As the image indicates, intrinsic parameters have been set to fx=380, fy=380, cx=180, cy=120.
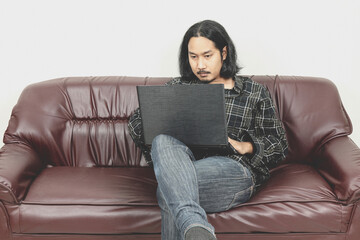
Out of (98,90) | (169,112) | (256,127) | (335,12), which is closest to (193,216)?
(169,112)

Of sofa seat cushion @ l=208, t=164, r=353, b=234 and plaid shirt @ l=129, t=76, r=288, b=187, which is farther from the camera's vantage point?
plaid shirt @ l=129, t=76, r=288, b=187

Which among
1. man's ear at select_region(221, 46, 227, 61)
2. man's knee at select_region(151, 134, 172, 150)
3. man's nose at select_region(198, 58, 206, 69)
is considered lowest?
man's knee at select_region(151, 134, 172, 150)

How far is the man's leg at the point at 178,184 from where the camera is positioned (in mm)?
1153

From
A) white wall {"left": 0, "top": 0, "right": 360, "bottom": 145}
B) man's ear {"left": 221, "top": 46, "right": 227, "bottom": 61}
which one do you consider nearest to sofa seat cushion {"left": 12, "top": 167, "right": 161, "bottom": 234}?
man's ear {"left": 221, "top": 46, "right": 227, "bottom": 61}

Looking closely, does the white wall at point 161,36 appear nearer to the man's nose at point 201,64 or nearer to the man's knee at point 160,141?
the man's nose at point 201,64

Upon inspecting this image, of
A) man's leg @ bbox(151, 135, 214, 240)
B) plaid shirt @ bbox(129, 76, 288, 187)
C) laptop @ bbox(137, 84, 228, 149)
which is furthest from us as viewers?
plaid shirt @ bbox(129, 76, 288, 187)

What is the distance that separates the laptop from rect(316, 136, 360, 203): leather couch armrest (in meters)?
0.52

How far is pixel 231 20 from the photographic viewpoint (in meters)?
2.08

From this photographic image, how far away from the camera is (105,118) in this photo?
1958 millimetres

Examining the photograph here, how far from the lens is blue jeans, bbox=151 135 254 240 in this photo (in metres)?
1.18

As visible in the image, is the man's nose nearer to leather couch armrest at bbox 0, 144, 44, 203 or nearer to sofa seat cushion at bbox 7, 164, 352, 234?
sofa seat cushion at bbox 7, 164, 352, 234

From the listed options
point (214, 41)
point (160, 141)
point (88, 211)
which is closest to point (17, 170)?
point (88, 211)

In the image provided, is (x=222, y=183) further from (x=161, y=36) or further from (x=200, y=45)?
(x=161, y=36)

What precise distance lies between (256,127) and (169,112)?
0.49 metres
